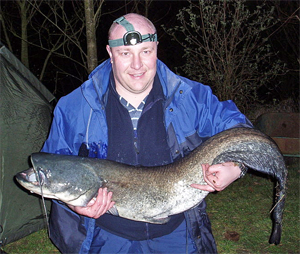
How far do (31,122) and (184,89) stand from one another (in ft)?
9.98

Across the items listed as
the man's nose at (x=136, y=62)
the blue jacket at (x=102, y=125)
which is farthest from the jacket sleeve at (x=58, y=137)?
the man's nose at (x=136, y=62)

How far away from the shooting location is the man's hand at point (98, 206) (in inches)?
103

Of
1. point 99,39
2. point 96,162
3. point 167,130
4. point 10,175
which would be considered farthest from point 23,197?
point 99,39

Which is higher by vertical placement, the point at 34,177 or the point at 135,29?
the point at 135,29

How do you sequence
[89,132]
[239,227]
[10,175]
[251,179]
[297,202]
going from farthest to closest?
[251,179] < [297,202] < [239,227] < [10,175] < [89,132]

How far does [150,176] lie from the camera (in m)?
2.78

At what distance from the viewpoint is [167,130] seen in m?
2.78

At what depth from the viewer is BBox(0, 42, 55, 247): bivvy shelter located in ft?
15.6

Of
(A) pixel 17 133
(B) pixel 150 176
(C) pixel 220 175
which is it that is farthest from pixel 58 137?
(A) pixel 17 133

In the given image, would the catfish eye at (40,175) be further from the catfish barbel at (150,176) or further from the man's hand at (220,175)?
the man's hand at (220,175)

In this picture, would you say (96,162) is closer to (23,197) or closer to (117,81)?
(117,81)

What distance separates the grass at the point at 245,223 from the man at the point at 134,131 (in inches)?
85.7

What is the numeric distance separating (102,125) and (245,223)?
3.57 m

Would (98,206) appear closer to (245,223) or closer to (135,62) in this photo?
(135,62)
